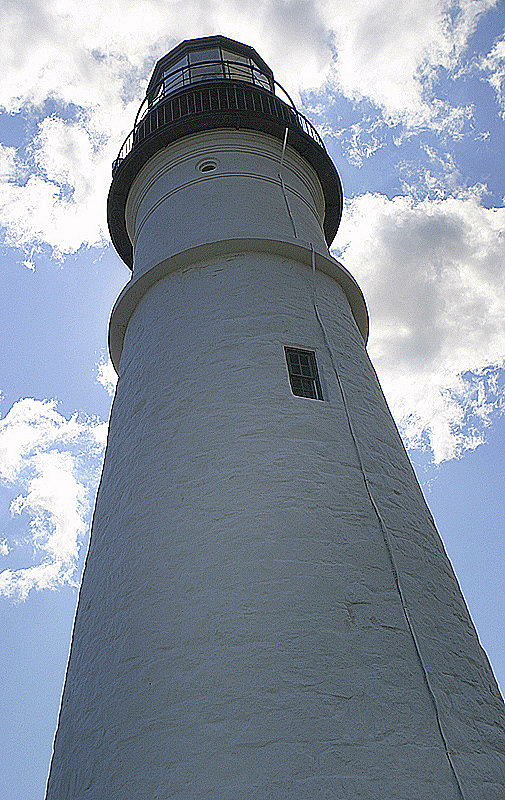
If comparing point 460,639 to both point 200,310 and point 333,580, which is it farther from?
point 200,310

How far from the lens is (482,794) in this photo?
491 centimetres

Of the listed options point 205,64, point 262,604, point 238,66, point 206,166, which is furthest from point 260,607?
point 238,66

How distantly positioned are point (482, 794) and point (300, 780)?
1.36 metres

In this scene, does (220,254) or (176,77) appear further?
(176,77)

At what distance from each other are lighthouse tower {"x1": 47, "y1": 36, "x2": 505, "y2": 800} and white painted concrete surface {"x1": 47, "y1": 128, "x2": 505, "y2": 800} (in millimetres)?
18

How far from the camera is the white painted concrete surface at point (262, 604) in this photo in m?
4.92

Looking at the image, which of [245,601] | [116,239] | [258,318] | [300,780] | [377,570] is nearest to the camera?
[300,780]

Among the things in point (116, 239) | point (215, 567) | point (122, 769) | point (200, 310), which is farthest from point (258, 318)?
point (116, 239)

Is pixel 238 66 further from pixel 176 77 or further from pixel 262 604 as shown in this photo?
pixel 262 604

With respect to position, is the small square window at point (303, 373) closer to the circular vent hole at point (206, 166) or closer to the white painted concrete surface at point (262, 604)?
the white painted concrete surface at point (262, 604)

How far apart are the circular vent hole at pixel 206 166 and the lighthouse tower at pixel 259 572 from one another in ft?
4.62

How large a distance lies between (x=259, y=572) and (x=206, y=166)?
7.62 m

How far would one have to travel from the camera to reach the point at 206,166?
443 inches

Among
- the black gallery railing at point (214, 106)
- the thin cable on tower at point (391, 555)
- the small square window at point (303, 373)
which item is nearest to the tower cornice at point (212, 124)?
the black gallery railing at point (214, 106)
